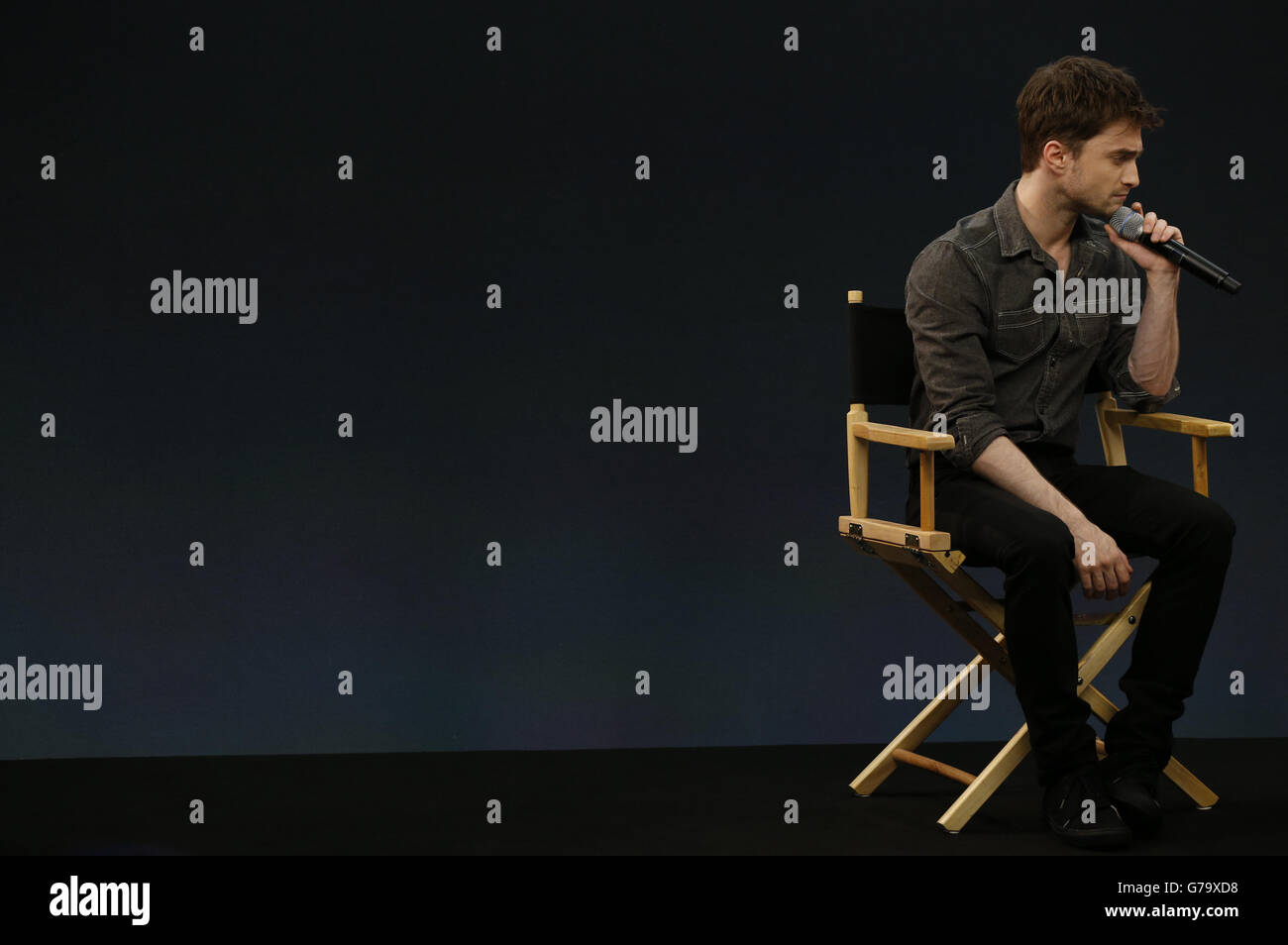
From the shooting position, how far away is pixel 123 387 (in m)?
3.59

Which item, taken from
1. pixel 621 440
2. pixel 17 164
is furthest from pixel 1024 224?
pixel 17 164

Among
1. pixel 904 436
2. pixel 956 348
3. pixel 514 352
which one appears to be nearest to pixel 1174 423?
pixel 956 348

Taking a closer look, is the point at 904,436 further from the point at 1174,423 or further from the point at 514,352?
the point at 514,352

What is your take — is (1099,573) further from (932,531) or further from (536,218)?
(536,218)

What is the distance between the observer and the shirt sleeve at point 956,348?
2.72m

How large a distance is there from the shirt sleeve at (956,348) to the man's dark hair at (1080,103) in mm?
300

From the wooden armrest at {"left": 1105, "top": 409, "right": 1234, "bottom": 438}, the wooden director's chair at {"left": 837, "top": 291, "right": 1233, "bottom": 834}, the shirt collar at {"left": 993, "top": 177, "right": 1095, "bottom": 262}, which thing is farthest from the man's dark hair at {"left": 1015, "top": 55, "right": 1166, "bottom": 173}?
the wooden armrest at {"left": 1105, "top": 409, "right": 1234, "bottom": 438}

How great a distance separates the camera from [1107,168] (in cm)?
277

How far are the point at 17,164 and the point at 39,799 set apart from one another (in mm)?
1574

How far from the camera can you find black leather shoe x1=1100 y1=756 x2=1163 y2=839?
8.48ft

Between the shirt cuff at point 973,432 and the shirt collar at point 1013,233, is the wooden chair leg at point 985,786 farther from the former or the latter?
the shirt collar at point 1013,233

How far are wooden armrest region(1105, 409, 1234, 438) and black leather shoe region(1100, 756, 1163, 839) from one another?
70cm

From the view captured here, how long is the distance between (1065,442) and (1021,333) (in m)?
0.26

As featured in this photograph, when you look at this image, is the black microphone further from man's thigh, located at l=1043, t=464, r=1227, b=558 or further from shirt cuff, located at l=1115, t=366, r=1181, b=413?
man's thigh, located at l=1043, t=464, r=1227, b=558
